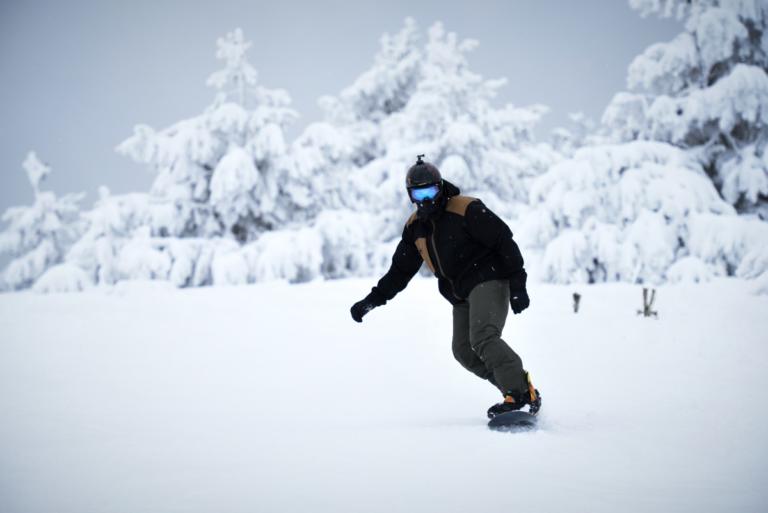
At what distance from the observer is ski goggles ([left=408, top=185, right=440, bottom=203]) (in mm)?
3223

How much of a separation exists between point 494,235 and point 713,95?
39.5 feet

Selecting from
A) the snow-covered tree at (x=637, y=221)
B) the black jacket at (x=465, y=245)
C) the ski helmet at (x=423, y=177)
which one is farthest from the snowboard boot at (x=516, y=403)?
the snow-covered tree at (x=637, y=221)

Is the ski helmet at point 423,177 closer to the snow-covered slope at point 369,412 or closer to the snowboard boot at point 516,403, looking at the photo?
the snowboard boot at point 516,403

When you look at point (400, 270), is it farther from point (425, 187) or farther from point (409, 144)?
point (409, 144)

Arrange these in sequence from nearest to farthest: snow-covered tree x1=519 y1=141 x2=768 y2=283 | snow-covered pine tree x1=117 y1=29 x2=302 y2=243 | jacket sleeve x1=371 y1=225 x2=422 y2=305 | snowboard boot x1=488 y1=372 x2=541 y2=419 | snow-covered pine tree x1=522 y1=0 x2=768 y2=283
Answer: snowboard boot x1=488 y1=372 x2=541 y2=419
jacket sleeve x1=371 y1=225 x2=422 y2=305
snow-covered tree x1=519 y1=141 x2=768 y2=283
snow-covered pine tree x1=522 y1=0 x2=768 y2=283
snow-covered pine tree x1=117 y1=29 x2=302 y2=243

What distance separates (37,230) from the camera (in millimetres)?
19578

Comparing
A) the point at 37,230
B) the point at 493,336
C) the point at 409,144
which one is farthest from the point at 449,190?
the point at 37,230

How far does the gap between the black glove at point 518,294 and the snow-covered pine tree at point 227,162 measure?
13.1 meters

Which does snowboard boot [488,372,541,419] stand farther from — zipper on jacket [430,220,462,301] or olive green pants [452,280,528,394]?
zipper on jacket [430,220,462,301]

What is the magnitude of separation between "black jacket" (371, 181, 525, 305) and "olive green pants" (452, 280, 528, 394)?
84 mm

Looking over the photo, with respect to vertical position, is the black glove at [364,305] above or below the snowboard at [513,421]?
above

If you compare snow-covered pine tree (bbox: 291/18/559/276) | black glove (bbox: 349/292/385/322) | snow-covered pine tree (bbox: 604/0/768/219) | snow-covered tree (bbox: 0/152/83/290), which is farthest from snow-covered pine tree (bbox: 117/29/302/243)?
black glove (bbox: 349/292/385/322)

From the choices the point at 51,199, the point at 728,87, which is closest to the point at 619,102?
the point at 728,87

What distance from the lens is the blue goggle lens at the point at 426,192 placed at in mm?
3223
